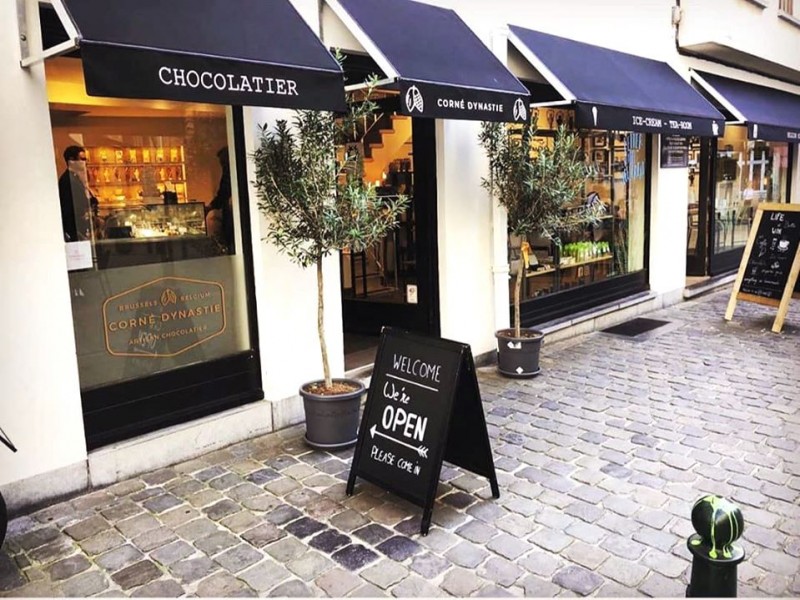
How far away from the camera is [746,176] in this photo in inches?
493

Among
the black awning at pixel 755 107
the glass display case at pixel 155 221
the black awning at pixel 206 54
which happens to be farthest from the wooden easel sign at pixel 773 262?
the glass display case at pixel 155 221

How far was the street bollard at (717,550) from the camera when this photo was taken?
1991 mm

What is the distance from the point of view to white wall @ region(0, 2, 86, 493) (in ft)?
12.5

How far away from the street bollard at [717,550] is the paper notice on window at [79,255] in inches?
151

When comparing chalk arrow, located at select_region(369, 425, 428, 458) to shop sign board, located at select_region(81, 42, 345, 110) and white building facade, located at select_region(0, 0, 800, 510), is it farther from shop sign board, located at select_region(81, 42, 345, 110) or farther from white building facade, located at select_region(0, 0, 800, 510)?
shop sign board, located at select_region(81, 42, 345, 110)

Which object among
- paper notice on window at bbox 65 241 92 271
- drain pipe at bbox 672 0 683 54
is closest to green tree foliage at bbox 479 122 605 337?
paper notice on window at bbox 65 241 92 271

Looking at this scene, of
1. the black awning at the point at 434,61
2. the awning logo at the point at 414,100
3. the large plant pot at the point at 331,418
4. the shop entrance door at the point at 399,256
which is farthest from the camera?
the shop entrance door at the point at 399,256

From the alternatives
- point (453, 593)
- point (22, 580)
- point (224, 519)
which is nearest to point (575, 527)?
point (453, 593)

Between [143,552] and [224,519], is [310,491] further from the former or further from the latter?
[143,552]

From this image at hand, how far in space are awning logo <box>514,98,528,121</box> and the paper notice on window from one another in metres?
3.49

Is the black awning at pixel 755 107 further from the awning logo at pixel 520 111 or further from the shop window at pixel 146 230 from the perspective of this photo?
the shop window at pixel 146 230

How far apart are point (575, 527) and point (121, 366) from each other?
3.06m

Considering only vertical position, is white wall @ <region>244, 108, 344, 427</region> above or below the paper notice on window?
below

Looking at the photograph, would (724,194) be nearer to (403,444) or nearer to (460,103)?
(460,103)
